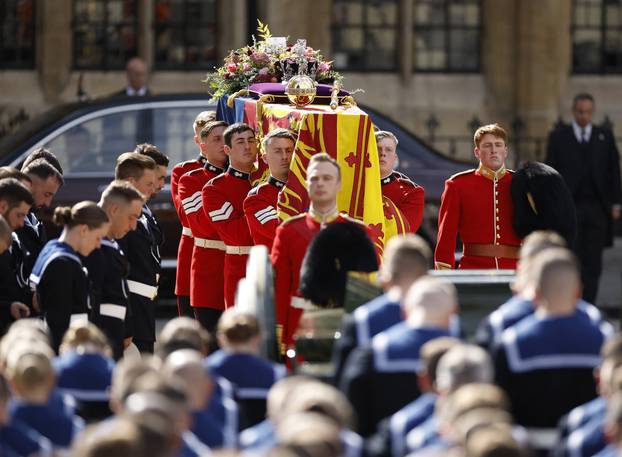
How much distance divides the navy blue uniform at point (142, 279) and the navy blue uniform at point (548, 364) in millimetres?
4004

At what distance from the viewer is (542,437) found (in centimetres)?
757

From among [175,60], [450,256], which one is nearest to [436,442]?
[450,256]

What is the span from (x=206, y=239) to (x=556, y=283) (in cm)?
501

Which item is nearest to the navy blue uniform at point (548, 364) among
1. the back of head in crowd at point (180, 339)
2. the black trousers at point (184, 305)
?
the back of head in crowd at point (180, 339)

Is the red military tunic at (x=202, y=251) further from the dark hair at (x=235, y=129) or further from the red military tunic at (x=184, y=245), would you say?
the dark hair at (x=235, y=129)

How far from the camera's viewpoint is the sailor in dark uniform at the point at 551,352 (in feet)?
24.5

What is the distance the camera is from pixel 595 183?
1697 centimetres

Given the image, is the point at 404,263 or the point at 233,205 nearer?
the point at 404,263

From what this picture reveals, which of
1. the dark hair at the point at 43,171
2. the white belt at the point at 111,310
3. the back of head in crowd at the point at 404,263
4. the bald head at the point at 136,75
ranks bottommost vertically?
the white belt at the point at 111,310

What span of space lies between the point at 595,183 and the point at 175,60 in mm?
6483

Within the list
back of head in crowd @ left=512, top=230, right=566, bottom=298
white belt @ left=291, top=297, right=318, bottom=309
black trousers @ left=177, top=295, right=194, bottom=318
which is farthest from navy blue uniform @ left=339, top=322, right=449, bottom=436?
black trousers @ left=177, top=295, right=194, bottom=318

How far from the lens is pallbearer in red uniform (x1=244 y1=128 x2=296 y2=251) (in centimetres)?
1088

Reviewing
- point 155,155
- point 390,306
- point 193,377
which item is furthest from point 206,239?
point 193,377

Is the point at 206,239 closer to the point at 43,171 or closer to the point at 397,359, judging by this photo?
the point at 43,171
